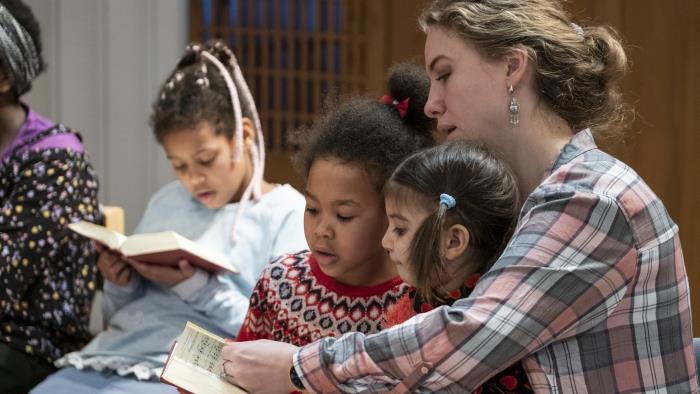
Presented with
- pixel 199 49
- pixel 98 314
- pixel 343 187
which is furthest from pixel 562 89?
pixel 98 314

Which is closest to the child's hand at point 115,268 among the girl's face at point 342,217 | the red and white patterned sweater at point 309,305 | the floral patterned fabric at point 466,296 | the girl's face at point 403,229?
the red and white patterned sweater at point 309,305

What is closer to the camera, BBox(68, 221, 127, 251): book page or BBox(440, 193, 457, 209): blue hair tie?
BBox(440, 193, 457, 209): blue hair tie

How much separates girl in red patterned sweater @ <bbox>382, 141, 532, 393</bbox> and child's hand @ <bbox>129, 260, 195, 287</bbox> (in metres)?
0.77

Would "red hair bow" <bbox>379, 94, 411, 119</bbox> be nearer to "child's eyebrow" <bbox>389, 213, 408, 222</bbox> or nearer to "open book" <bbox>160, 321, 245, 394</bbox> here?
"child's eyebrow" <bbox>389, 213, 408, 222</bbox>

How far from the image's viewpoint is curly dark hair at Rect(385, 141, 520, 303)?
4.94 feet

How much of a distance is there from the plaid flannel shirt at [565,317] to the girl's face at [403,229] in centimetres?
11

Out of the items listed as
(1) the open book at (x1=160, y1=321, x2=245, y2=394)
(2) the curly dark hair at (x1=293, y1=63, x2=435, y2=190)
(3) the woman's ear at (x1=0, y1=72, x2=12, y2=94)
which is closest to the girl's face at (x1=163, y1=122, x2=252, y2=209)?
(3) the woman's ear at (x1=0, y1=72, x2=12, y2=94)

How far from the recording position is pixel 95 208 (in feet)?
8.25

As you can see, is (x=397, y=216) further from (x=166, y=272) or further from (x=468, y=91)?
(x=166, y=272)

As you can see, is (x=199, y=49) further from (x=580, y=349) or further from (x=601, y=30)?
(x=580, y=349)

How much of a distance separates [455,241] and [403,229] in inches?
3.2

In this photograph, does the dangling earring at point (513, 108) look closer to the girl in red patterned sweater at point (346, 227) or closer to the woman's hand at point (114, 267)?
the girl in red patterned sweater at point (346, 227)

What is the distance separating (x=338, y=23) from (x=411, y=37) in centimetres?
29

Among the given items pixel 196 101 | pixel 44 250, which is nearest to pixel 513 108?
pixel 196 101
